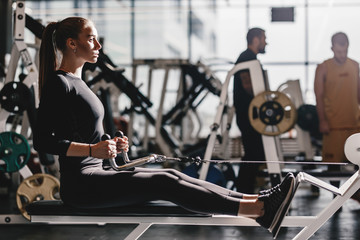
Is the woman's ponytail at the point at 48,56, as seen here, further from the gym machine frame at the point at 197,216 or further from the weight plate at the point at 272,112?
the weight plate at the point at 272,112

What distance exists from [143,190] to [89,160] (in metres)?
0.23

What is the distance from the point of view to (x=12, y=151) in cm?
329

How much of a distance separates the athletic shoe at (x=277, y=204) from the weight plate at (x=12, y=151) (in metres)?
1.87

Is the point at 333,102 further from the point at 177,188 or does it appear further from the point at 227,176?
the point at 177,188

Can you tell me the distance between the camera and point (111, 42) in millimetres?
17078

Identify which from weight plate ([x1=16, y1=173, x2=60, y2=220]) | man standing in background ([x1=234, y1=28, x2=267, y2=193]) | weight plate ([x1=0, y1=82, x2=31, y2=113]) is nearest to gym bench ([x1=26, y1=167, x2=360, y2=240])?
weight plate ([x1=16, y1=173, x2=60, y2=220])

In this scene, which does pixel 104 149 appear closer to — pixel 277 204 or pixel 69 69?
pixel 69 69

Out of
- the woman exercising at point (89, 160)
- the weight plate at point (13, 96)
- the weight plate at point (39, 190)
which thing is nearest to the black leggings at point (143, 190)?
the woman exercising at point (89, 160)

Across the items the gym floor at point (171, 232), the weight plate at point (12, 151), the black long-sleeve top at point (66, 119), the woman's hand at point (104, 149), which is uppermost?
the black long-sleeve top at point (66, 119)

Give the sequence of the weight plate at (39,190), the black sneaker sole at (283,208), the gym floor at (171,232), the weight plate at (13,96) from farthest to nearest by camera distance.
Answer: the weight plate at (13,96), the weight plate at (39,190), the gym floor at (171,232), the black sneaker sole at (283,208)

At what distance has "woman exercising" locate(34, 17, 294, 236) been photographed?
182 centimetres

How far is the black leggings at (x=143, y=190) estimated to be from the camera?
1.84 meters

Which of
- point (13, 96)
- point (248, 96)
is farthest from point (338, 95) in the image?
point (13, 96)

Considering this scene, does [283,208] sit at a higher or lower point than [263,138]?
lower
